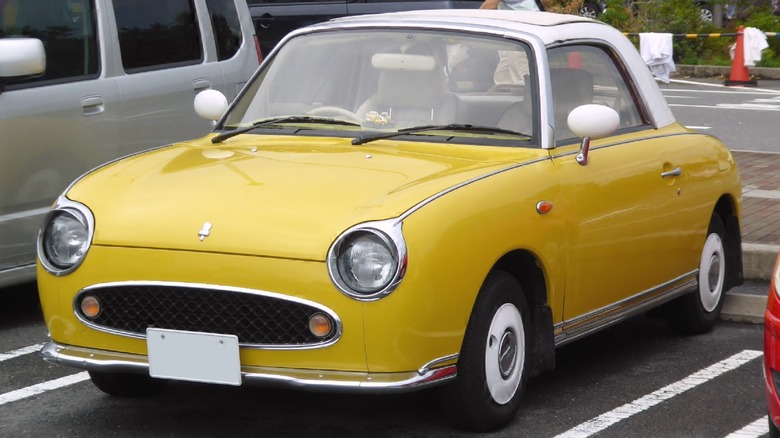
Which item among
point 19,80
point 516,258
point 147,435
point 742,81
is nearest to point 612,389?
point 516,258

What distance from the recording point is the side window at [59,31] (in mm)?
7016

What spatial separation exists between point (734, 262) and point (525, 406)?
1968mm

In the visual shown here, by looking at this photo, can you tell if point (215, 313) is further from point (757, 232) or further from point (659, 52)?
point (659, 52)

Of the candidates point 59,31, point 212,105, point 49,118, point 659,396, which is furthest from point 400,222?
point 59,31

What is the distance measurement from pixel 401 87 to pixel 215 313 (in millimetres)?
1585

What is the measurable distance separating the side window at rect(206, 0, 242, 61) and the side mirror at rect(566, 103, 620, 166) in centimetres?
331

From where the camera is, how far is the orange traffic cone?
21703 millimetres

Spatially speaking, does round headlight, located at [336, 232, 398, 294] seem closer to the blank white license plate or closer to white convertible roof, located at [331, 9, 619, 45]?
the blank white license plate

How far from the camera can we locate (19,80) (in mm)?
6906

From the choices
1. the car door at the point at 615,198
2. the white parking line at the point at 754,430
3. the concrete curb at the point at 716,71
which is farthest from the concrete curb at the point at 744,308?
the concrete curb at the point at 716,71

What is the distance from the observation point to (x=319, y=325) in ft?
14.9

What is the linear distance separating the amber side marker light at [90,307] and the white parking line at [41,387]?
3.12 ft

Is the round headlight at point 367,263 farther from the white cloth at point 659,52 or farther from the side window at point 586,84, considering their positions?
the white cloth at point 659,52

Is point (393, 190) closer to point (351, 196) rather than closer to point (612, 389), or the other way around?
point (351, 196)
